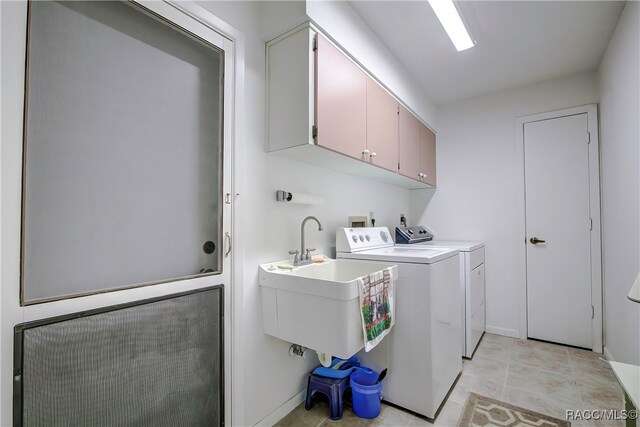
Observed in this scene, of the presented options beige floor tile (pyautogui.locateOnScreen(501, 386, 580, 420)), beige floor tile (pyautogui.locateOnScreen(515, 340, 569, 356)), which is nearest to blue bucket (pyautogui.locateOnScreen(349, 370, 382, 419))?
beige floor tile (pyautogui.locateOnScreen(501, 386, 580, 420))

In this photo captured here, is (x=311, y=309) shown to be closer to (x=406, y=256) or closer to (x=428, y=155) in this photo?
(x=406, y=256)

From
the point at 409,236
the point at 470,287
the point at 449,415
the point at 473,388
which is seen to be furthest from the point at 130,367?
the point at 470,287

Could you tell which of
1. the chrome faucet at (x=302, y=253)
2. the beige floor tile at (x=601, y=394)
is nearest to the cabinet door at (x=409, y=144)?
the chrome faucet at (x=302, y=253)

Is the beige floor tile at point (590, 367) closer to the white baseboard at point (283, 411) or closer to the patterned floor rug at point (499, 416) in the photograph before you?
the patterned floor rug at point (499, 416)

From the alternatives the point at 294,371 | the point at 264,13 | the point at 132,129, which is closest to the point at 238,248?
the point at 132,129

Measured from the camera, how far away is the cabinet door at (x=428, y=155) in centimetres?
308

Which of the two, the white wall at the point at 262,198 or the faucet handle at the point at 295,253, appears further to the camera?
the faucet handle at the point at 295,253

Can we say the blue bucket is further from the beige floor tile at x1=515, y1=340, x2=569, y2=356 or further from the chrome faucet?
the beige floor tile at x1=515, y1=340, x2=569, y2=356

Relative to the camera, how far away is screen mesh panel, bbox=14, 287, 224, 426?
0.96m

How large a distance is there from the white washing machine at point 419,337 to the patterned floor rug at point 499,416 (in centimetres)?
17

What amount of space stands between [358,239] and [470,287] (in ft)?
3.95

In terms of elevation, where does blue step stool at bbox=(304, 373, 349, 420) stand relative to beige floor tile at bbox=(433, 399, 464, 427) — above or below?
above

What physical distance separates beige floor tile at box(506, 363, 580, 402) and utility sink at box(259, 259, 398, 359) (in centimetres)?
140

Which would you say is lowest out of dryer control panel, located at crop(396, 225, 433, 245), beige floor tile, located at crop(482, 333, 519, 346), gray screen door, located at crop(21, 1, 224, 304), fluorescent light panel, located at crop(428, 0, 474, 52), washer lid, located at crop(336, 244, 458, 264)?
beige floor tile, located at crop(482, 333, 519, 346)
